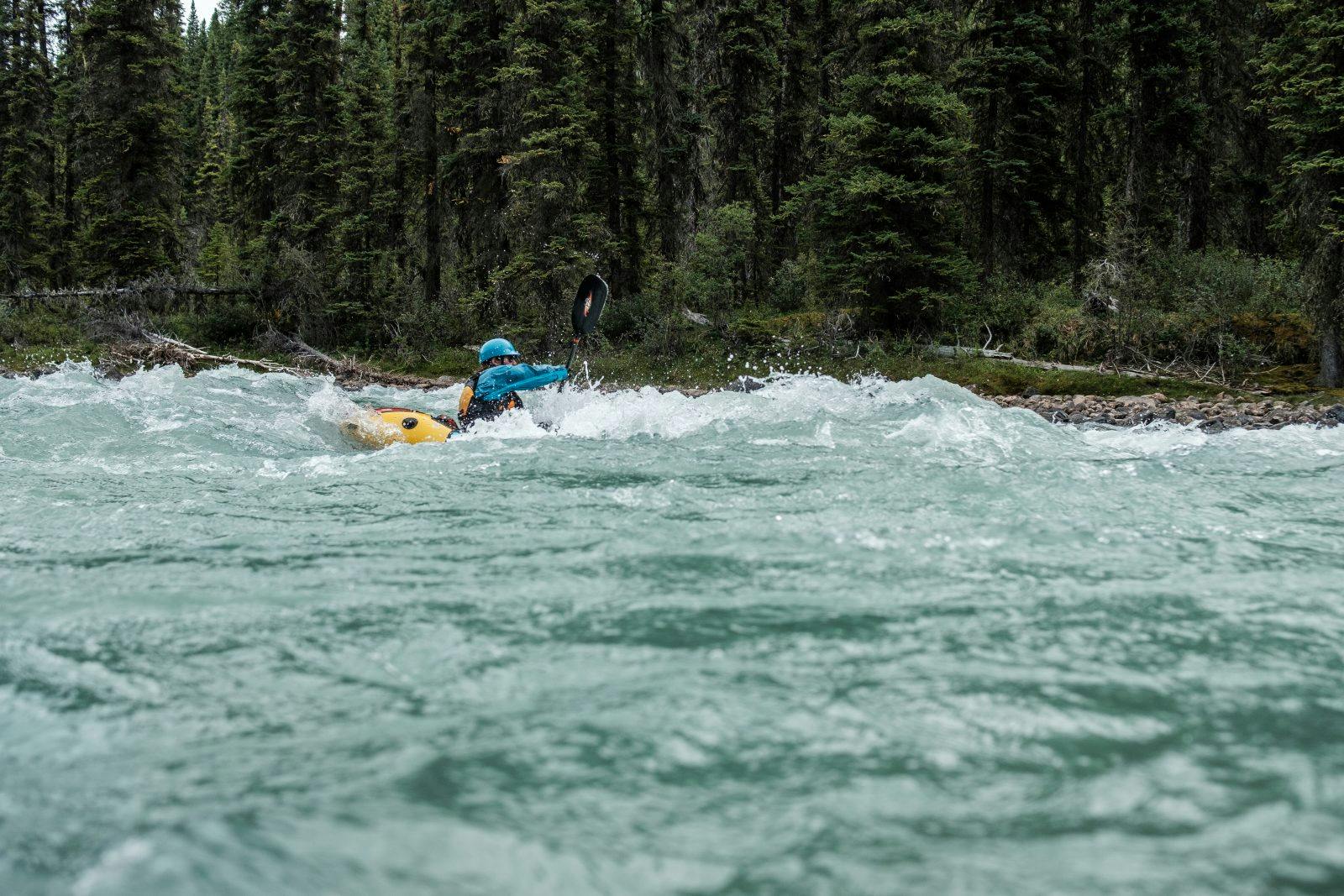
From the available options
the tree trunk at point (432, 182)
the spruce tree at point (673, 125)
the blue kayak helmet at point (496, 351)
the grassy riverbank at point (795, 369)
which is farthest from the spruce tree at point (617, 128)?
the blue kayak helmet at point (496, 351)

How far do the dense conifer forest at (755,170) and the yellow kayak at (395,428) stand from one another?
10097mm

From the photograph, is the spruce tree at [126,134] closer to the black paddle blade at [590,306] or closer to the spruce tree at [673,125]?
the spruce tree at [673,125]

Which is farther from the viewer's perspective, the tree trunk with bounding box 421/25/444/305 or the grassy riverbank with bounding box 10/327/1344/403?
the tree trunk with bounding box 421/25/444/305

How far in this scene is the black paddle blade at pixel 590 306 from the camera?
43.2ft

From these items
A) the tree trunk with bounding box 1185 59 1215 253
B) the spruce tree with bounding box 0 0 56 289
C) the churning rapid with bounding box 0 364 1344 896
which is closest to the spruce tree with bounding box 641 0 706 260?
the tree trunk with bounding box 1185 59 1215 253

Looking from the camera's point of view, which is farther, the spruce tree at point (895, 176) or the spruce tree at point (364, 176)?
the spruce tree at point (364, 176)

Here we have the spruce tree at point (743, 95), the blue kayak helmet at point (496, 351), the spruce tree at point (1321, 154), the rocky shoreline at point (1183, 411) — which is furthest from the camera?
the spruce tree at point (743, 95)

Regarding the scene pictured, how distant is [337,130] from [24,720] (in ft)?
86.7

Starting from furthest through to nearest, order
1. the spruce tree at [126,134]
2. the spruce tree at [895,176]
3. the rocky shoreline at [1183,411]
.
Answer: the spruce tree at [126,134] < the spruce tree at [895,176] < the rocky shoreline at [1183,411]

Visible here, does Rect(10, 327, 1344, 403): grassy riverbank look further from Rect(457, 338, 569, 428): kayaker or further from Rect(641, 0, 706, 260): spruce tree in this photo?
Rect(457, 338, 569, 428): kayaker

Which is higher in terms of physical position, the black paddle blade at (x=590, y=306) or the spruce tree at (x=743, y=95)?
the spruce tree at (x=743, y=95)

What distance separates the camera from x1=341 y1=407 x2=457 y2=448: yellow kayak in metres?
9.74

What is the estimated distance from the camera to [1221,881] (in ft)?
7.65

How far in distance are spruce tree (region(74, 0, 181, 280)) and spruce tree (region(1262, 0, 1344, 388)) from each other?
27429mm
